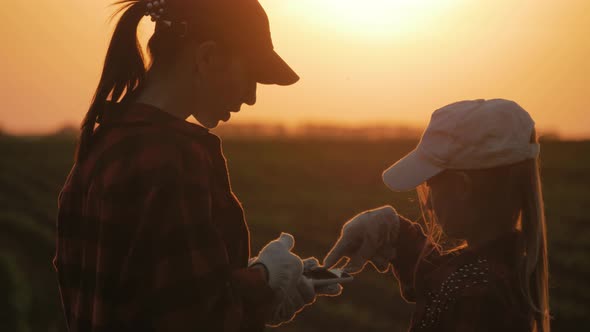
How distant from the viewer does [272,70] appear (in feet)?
8.74

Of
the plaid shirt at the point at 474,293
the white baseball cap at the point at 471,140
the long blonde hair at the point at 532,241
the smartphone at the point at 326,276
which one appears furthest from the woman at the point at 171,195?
the long blonde hair at the point at 532,241

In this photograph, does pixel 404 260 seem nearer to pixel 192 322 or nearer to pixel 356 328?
pixel 192 322

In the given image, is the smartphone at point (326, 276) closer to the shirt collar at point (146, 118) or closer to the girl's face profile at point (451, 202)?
the girl's face profile at point (451, 202)

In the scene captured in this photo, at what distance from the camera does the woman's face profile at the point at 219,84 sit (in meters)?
2.46

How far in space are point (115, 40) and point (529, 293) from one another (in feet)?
4.94

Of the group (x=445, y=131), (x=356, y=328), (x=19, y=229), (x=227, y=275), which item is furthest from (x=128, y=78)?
(x=19, y=229)

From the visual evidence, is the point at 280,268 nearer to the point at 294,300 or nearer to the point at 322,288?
the point at 294,300

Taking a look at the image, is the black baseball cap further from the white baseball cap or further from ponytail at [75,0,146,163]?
the white baseball cap

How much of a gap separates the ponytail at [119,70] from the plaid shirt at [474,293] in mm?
1147

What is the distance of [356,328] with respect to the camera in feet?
25.7

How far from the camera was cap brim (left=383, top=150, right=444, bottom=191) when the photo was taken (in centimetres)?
273

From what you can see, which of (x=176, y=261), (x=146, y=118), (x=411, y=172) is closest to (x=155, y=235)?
(x=176, y=261)

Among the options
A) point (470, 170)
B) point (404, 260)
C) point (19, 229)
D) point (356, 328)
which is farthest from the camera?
point (19, 229)

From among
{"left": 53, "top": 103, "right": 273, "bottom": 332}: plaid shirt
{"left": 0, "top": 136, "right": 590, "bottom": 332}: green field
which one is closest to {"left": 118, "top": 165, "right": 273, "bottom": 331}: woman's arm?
{"left": 53, "top": 103, "right": 273, "bottom": 332}: plaid shirt
